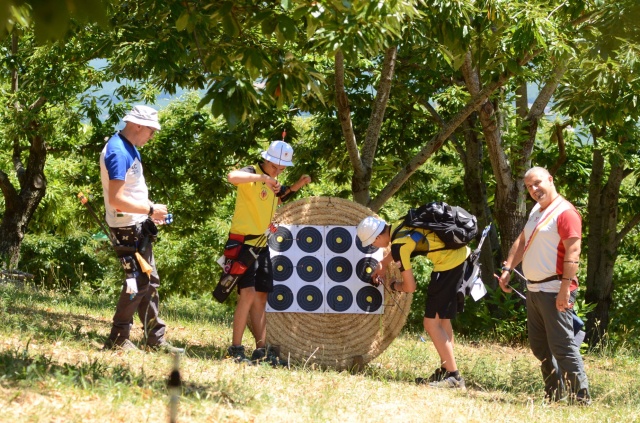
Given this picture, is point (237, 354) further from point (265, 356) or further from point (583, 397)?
point (583, 397)

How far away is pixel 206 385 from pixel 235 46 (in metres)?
2.82

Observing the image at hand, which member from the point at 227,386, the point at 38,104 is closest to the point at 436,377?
the point at 227,386

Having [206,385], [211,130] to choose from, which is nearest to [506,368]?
[206,385]

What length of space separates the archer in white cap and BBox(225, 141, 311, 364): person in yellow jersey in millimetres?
857

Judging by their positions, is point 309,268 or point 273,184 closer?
point 273,184

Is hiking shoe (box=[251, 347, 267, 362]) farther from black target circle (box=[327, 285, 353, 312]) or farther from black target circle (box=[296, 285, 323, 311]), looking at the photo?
black target circle (box=[327, 285, 353, 312])

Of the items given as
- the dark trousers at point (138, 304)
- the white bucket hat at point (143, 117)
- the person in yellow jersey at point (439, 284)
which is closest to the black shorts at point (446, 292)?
the person in yellow jersey at point (439, 284)

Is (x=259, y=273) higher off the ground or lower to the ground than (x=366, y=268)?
lower

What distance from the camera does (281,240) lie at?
351 inches

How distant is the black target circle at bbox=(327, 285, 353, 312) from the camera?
8805 millimetres

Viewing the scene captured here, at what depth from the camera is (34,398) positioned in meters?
5.05

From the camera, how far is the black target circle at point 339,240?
9.01 meters

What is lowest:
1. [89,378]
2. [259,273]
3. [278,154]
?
[89,378]

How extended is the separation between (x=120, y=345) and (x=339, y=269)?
2.45m
